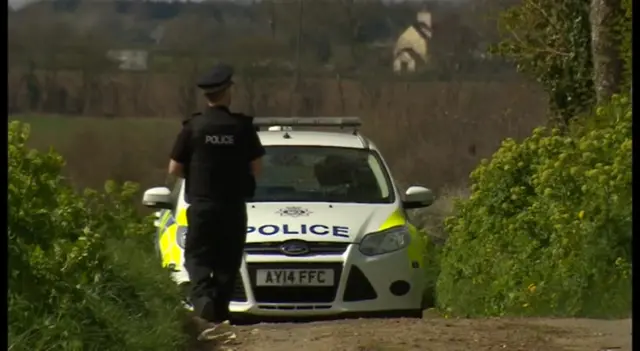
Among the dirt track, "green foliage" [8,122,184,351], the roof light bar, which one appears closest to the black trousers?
"green foliage" [8,122,184,351]

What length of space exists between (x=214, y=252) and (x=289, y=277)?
23.5 inches

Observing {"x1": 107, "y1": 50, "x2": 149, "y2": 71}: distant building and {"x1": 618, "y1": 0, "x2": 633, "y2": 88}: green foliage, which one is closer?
{"x1": 618, "y1": 0, "x2": 633, "y2": 88}: green foliage

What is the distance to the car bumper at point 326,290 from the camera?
7.01 meters

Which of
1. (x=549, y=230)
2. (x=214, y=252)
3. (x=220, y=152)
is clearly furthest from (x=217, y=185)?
(x=549, y=230)

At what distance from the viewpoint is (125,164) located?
342 inches

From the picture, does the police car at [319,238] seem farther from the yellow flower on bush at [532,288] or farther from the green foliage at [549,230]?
the yellow flower on bush at [532,288]

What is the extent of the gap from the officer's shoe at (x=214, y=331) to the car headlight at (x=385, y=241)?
4.35 ft

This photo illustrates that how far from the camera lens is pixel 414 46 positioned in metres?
10.3

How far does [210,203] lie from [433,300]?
2656 mm

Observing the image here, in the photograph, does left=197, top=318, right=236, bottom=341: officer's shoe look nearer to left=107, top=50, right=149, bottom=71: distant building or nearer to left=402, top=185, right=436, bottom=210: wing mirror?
left=402, top=185, right=436, bottom=210: wing mirror

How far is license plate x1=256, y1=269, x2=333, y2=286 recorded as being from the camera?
7031mm

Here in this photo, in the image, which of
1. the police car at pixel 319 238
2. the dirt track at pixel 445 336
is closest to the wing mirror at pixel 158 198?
the police car at pixel 319 238

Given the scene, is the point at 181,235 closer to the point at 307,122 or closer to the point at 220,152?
the point at 220,152

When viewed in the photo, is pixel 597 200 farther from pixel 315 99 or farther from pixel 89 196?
pixel 315 99
